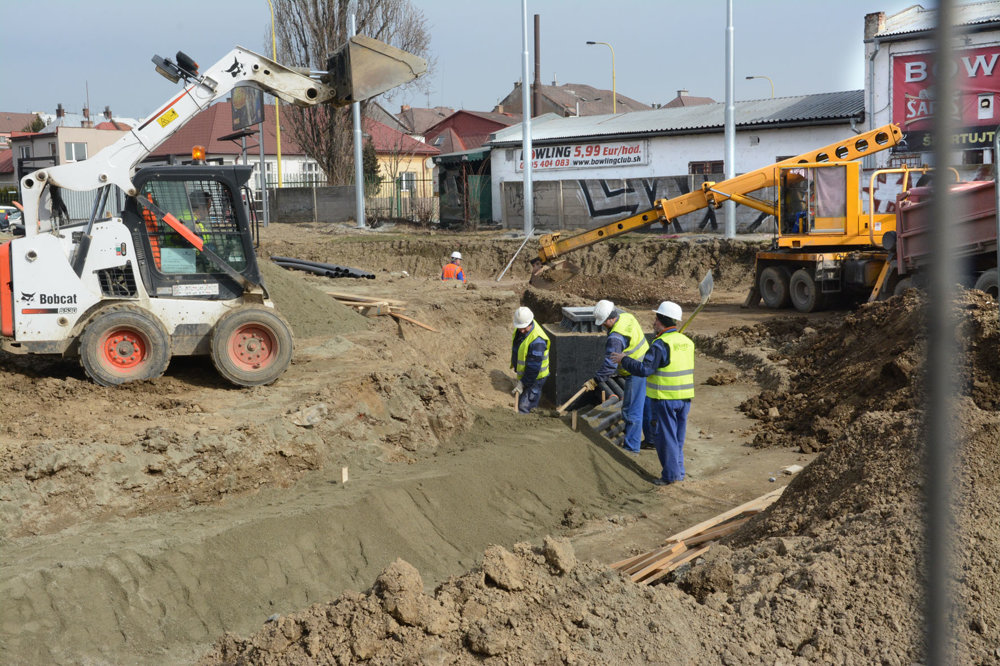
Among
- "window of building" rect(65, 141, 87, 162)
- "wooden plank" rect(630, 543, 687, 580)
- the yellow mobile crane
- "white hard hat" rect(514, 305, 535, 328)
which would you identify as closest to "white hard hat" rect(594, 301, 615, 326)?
"white hard hat" rect(514, 305, 535, 328)

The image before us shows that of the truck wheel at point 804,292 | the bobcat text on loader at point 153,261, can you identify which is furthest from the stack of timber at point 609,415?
the truck wheel at point 804,292

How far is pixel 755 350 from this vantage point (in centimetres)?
1495

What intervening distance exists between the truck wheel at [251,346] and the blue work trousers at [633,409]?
12.5ft

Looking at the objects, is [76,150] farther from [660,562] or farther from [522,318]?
[660,562]

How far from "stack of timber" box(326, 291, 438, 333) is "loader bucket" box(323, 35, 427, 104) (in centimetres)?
503

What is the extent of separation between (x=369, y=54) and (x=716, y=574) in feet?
25.2

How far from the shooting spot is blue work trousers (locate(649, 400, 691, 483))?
29.0 feet

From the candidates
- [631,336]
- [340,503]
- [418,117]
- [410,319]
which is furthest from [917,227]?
[418,117]

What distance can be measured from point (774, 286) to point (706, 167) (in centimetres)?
1210

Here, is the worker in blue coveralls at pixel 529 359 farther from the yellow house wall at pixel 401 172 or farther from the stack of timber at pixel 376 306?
the yellow house wall at pixel 401 172

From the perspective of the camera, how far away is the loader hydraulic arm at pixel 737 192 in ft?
57.1

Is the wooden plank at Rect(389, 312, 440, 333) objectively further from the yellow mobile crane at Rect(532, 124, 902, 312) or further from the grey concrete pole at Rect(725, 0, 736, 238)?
the grey concrete pole at Rect(725, 0, 736, 238)

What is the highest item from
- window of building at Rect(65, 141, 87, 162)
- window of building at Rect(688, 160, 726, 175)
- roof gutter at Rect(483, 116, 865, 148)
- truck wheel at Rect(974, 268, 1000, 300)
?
window of building at Rect(65, 141, 87, 162)

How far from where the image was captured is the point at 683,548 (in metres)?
6.24
